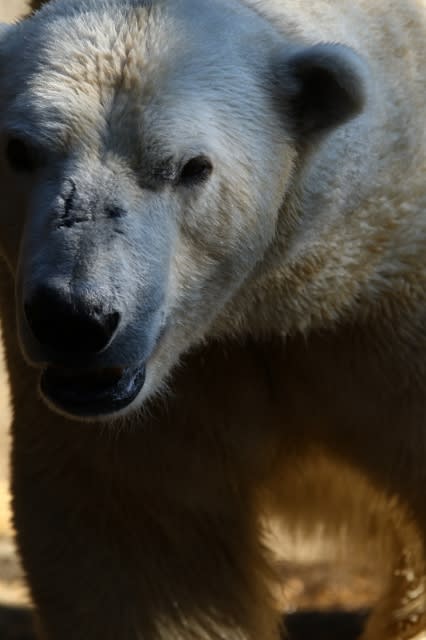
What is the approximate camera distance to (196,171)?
2.79 m

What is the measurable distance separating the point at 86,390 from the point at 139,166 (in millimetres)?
430

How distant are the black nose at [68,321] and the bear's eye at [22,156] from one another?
1.02 ft

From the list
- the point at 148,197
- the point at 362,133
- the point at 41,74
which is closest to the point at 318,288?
the point at 362,133

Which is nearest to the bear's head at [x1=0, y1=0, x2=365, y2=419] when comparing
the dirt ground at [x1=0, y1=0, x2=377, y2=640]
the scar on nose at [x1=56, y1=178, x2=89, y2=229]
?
the scar on nose at [x1=56, y1=178, x2=89, y2=229]

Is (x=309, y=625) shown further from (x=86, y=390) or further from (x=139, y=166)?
(x=139, y=166)

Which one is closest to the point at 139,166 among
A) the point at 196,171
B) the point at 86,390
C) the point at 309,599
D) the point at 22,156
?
the point at 196,171

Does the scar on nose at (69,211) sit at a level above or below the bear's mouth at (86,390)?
above

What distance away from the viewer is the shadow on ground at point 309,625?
4.95 m

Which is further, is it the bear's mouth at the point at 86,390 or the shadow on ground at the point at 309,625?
the shadow on ground at the point at 309,625

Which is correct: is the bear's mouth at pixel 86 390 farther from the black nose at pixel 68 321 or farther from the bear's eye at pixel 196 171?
the bear's eye at pixel 196 171

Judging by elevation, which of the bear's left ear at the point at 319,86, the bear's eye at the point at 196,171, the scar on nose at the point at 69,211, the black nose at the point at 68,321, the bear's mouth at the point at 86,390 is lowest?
the bear's mouth at the point at 86,390

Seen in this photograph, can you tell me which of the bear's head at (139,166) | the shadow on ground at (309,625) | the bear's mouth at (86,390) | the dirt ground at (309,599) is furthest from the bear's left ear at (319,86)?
the shadow on ground at (309,625)

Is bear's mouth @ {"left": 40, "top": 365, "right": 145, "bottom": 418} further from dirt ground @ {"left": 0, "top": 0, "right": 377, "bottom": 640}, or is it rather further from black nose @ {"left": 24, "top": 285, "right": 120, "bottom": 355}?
dirt ground @ {"left": 0, "top": 0, "right": 377, "bottom": 640}

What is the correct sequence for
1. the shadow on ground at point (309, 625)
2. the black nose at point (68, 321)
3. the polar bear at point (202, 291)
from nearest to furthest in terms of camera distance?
the black nose at point (68, 321)
the polar bear at point (202, 291)
the shadow on ground at point (309, 625)
